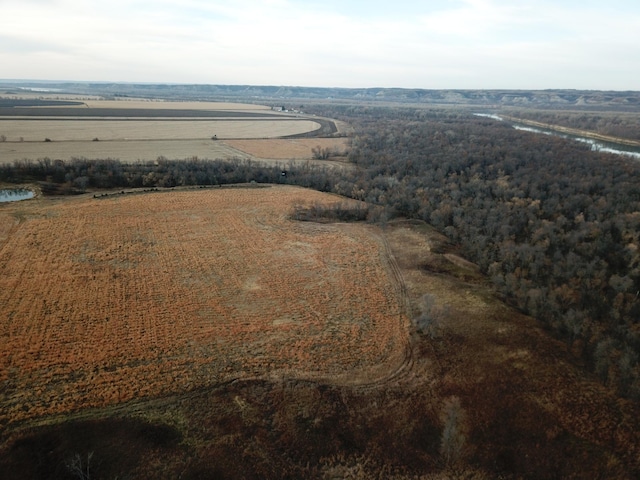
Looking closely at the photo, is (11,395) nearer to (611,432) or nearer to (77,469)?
(77,469)

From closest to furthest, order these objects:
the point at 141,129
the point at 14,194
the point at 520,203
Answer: the point at 520,203 < the point at 14,194 < the point at 141,129

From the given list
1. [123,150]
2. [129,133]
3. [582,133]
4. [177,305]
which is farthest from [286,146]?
[582,133]

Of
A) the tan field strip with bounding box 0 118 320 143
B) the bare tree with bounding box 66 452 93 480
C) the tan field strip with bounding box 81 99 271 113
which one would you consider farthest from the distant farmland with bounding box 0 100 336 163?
the bare tree with bounding box 66 452 93 480

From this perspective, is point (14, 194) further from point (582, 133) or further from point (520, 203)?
point (582, 133)

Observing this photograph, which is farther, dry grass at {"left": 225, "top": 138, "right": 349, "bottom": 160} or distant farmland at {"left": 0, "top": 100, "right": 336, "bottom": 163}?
dry grass at {"left": 225, "top": 138, "right": 349, "bottom": 160}

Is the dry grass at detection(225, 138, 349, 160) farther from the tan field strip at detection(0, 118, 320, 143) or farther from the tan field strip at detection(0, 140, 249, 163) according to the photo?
the tan field strip at detection(0, 118, 320, 143)

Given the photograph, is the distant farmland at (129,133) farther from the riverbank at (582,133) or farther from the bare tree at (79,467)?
the riverbank at (582,133)
